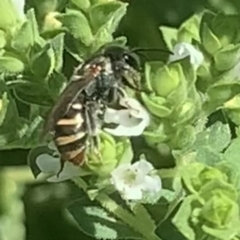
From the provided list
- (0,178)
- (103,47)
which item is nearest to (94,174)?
(103,47)

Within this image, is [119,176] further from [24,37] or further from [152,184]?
[24,37]

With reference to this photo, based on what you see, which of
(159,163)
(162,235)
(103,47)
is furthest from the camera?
(159,163)

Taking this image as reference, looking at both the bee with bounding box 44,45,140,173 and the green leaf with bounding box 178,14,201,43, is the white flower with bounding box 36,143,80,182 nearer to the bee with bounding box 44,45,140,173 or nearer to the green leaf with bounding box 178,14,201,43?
the bee with bounding box 44,45,140,173

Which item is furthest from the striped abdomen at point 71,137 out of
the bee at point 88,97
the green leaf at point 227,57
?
the green leaf at point 227,57

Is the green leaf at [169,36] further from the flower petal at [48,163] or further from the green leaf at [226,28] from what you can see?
the flower petal at [48,163]

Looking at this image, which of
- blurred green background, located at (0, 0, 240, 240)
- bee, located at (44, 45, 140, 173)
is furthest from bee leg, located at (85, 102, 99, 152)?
blurred green background, located at (0, 0, 240, 240)

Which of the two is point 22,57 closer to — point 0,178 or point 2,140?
point 2,140

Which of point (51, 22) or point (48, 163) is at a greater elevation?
point (51, 22)

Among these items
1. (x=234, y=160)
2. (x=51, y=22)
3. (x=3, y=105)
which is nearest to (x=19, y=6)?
(x=51, y=22)
